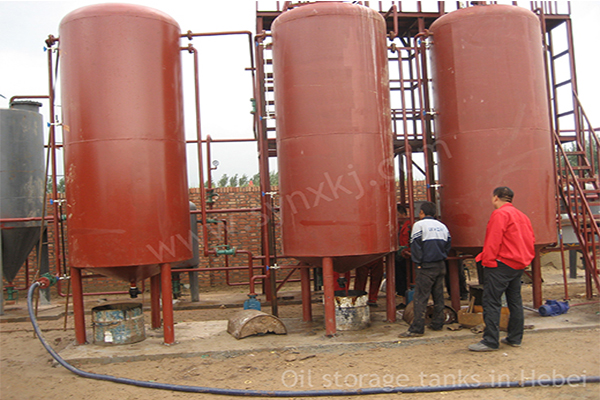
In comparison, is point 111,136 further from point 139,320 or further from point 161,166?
point 139,320

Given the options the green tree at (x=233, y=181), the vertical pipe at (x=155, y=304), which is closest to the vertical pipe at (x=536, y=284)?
the vertical pipe at (x=155, y=304)

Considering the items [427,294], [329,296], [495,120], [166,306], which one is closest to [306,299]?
[329,296]

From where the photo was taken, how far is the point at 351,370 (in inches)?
202

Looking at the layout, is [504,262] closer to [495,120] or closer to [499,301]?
[499,301]

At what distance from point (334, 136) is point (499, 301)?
2.63 meters

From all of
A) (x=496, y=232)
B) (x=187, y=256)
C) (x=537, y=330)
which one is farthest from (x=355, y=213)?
(x=537, y=330)

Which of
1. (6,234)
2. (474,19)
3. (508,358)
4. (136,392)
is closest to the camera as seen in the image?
(136,392)

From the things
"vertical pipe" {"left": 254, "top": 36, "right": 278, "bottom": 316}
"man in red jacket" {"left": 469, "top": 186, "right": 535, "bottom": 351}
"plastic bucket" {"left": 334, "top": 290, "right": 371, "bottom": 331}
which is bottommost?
"plastic bucket" {"left": 334, "top": 290, "right": 371, "bottom": 331}

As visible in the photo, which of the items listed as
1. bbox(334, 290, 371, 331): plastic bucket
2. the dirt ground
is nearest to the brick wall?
bbox(334, 290, 371, 331): plastic bucket

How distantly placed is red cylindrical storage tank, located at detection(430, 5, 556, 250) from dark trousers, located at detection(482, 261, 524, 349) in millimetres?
1318

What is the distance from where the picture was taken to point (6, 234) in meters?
9.55

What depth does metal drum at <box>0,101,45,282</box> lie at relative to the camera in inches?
379

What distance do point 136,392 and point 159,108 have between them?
10.7 feet

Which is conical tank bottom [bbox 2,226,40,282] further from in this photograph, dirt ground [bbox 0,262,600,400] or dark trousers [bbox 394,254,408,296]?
dark trousers [bbox 394,254,408,296]
